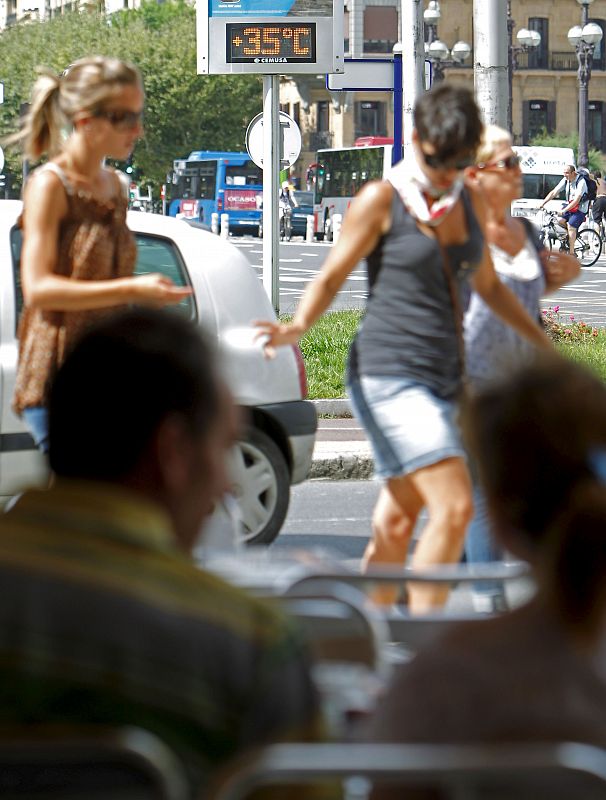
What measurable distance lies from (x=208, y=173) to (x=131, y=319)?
64.9 m

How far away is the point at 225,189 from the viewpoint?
2557 inches

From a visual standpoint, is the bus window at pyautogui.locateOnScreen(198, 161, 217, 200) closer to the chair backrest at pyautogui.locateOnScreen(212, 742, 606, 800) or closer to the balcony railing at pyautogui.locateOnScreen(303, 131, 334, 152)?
the balcony railing at pyautogui.locateOnScreen(303, 131, 334, 152)

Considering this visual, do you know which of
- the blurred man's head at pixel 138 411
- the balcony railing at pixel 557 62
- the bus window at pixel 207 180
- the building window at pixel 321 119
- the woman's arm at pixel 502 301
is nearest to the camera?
the blurred man's head at pixel 138 411

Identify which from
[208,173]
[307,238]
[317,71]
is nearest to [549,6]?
[208,173]

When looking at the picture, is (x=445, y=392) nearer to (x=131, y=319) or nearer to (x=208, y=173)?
(x=131, y=319)

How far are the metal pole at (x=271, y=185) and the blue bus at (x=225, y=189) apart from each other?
49058mm

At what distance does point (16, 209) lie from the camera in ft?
22.1

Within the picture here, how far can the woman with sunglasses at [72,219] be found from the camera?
4.64m

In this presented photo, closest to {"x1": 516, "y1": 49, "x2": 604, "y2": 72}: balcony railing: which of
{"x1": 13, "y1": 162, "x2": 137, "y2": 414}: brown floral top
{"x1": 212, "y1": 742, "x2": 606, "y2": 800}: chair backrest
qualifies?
{"x1": 13, "y1": 162, "x2": 137, "y2": 414}: brown floral top

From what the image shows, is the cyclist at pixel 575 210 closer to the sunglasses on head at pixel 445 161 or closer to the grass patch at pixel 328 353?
the grass patch at pixel 328 353

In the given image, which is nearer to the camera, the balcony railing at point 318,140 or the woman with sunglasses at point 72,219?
the woman with sunglasses at point 72,219

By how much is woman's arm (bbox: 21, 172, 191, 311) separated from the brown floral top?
0.10ft

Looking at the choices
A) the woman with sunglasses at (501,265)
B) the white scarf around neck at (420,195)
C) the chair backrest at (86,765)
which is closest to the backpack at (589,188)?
the woman with sunglasses at (501,265)

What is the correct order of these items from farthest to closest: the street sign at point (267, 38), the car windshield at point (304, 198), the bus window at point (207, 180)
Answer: the bus window at point (207, 180) < the car windshield at point (304, 198) < the street sign at point (267, 38)
